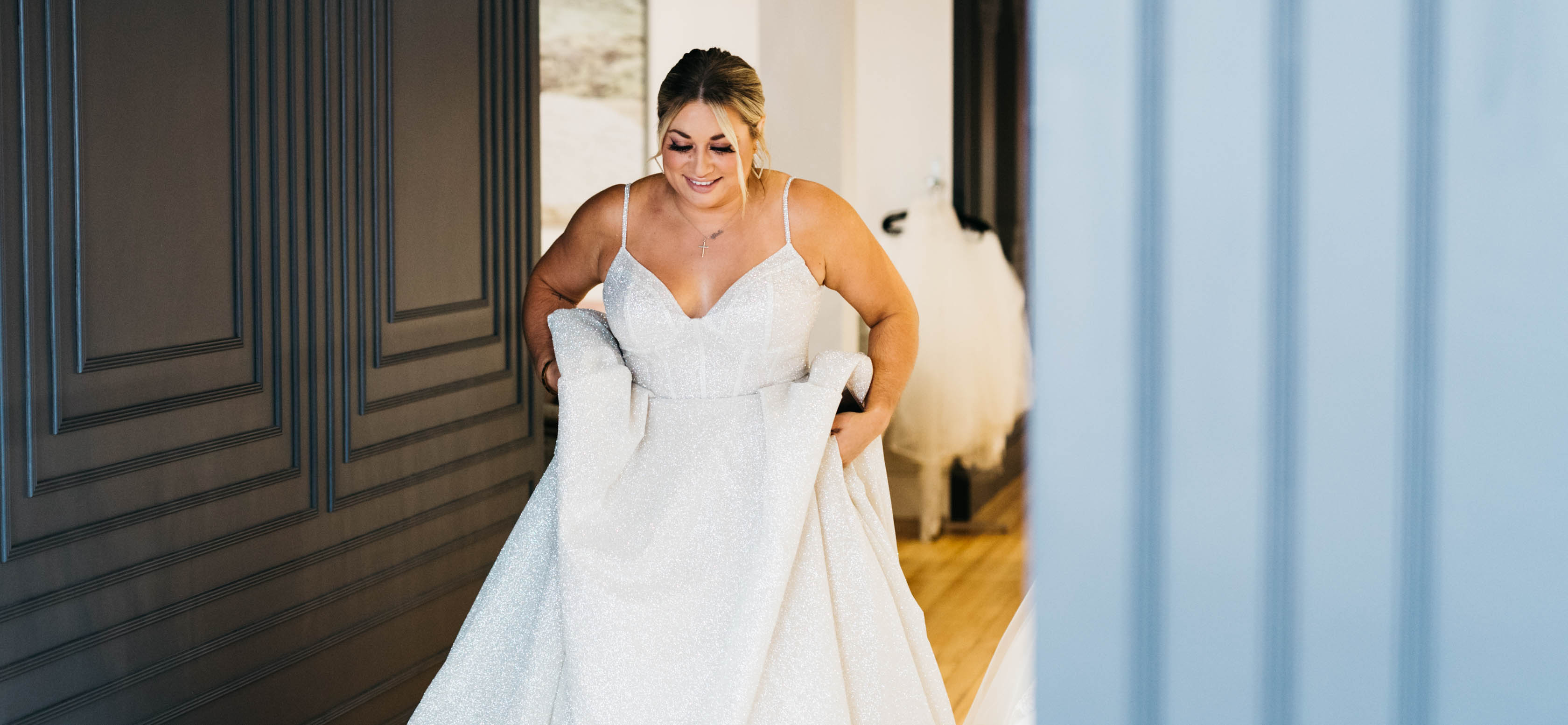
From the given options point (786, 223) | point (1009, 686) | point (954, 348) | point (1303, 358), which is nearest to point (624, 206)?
point (786, 223)

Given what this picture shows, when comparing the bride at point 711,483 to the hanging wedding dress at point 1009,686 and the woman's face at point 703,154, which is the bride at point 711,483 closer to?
the woman's face at point 703,154

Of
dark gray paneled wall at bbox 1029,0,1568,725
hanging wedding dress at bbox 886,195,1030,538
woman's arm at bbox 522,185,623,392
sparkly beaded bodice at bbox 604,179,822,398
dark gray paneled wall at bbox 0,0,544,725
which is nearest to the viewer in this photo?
dark gray paneled wall at bbox 1029,0,1568,725

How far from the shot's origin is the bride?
1849 millimetres

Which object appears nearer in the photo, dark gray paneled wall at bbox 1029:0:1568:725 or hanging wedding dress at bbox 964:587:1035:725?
dark gray paneled wall at bbox 1029:0:1568:725

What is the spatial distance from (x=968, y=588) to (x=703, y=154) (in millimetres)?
2568

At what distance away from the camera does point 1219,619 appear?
648mm

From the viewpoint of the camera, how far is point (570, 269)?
86.2 inches

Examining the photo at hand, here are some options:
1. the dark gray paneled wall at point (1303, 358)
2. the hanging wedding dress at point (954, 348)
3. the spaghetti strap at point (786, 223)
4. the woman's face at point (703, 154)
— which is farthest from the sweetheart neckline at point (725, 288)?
the hanging wedding dress at point (954, 348)

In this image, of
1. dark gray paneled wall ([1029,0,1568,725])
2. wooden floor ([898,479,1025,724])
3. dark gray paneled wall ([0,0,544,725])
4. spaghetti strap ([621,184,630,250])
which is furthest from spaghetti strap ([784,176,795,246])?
dark gray paneled wall ([1029,0,1568,725])

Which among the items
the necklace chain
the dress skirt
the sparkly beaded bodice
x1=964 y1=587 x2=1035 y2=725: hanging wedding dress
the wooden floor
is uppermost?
the necklace chain

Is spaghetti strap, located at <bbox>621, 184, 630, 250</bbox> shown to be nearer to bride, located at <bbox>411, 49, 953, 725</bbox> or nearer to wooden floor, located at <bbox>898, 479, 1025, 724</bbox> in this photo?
bride, located at <bbox>411, 49, 953, 725</bbox>

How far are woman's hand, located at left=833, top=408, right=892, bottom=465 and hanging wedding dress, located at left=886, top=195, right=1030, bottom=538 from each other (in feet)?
8.54

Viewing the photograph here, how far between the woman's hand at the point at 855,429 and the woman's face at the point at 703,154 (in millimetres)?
413

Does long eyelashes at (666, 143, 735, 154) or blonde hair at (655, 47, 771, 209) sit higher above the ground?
blonde hair at (655, 47, 771, 209)
